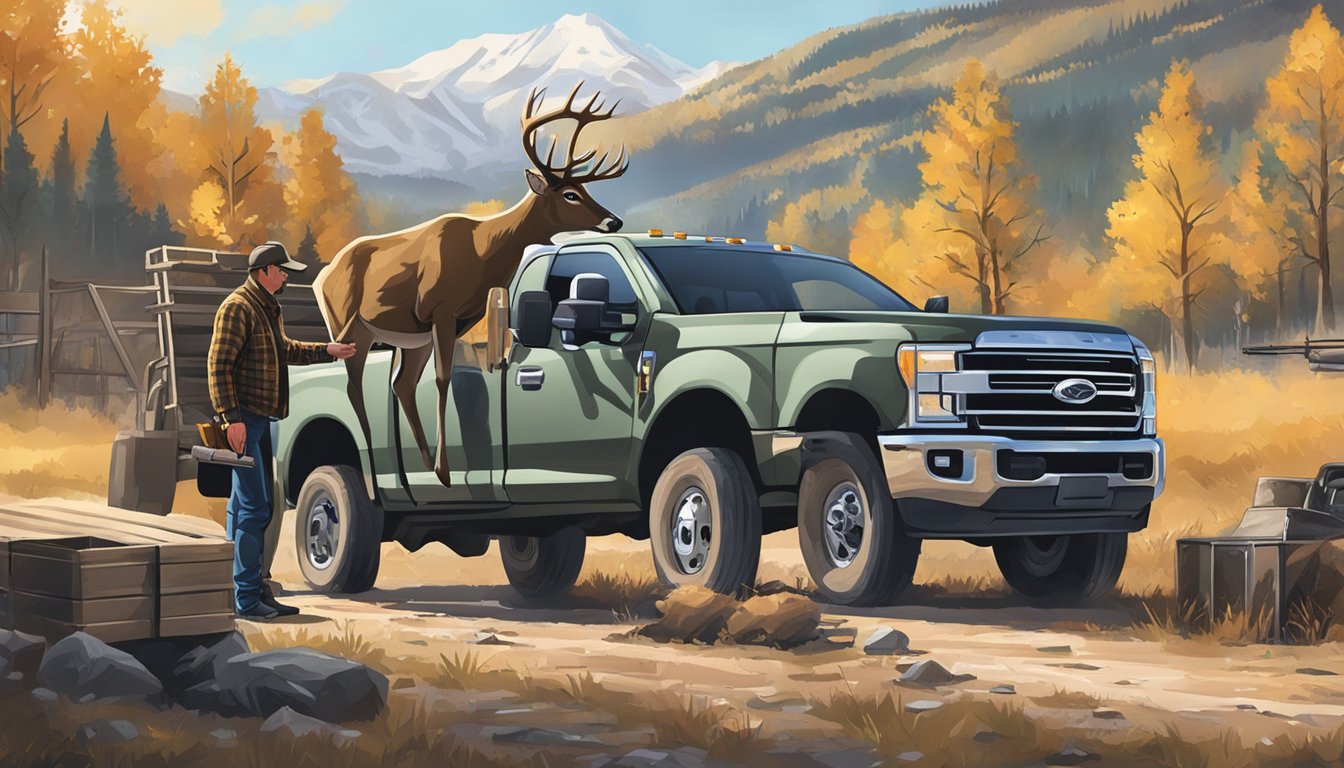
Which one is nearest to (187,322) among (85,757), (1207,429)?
(85,757)

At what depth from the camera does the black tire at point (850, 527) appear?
11000mm

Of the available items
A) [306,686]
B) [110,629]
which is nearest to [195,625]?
[110,629]

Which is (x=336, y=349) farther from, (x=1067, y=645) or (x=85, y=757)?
(x=85, y=757)

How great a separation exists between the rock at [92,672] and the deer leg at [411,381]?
5.47 metres

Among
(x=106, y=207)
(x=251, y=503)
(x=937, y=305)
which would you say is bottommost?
(x=251, y=503)

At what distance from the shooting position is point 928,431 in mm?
10922

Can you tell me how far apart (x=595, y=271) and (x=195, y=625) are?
16.3 feet

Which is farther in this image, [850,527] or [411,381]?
[411,381]

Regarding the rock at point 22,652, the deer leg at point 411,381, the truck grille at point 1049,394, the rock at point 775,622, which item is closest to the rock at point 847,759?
the rock at point 775,622

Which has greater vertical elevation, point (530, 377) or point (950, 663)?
point (530, 377)

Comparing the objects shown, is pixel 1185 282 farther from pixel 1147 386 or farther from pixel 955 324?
pixel 955 324

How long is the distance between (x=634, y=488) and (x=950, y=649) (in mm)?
2531

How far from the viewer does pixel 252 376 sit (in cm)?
1173

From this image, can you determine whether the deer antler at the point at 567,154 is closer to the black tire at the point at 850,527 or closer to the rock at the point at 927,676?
the black tire at the point at 850,527
